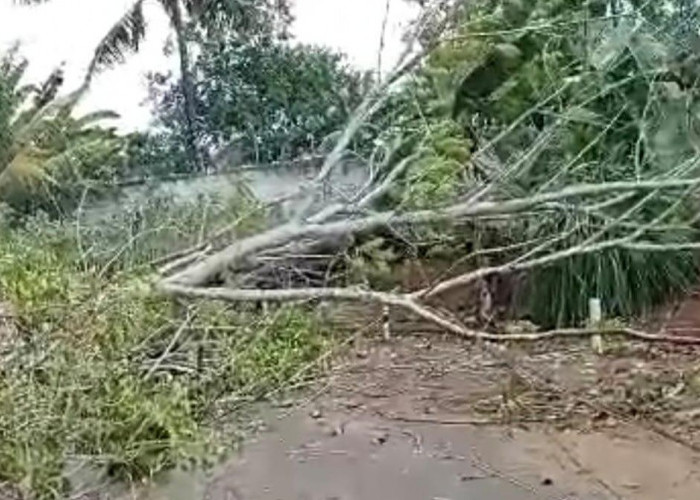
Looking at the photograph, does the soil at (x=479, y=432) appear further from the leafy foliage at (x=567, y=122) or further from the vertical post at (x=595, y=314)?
the leafy foliage at (x=567, y=122)

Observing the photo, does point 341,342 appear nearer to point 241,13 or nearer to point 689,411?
point 689,411

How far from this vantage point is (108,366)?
3441 millimetres

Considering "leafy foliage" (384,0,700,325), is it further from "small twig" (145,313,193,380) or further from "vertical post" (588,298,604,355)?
"small twig" (145,313,193,380)

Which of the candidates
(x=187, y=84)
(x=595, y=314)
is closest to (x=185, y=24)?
(x=187, y=84)

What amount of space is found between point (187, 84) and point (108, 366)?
8.22 m

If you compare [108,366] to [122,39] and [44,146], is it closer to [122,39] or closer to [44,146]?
[44,146]

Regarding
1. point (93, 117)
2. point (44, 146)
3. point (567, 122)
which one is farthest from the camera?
point (93, 117)

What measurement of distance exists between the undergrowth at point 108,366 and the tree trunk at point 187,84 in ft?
21.9

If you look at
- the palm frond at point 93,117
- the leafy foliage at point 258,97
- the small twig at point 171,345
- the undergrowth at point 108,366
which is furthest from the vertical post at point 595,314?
the palm frond at point 93,117

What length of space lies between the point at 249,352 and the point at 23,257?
3.09 ft

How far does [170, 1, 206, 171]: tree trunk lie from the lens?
11.2 metres

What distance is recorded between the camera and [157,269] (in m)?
3.93

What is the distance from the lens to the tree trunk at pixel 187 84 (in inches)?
441

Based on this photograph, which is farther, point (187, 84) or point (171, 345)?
point (187, 84)
